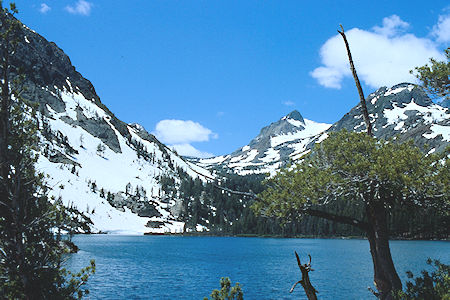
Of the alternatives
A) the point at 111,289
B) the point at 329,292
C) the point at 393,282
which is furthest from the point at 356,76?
the point at 111,289

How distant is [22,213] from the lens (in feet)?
44.2

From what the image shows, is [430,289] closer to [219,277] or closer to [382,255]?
[382,255]

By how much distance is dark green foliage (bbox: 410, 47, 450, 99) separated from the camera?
1400 cm

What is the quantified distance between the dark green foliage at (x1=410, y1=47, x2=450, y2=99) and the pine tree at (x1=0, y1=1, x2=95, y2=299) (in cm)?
1488

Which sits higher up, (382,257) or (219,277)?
(382,257)

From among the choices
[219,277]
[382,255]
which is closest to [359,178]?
[382,255]

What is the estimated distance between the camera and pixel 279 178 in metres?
14.4

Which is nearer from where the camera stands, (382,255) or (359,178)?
(359,178)

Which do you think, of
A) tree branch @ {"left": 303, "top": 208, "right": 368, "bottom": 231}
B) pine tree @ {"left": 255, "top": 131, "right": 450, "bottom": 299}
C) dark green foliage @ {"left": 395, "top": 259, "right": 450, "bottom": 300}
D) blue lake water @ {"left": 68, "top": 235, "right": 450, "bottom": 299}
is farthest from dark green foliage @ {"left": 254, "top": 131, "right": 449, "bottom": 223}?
blue lake water @ {"left": 68, "top": 235, "right": 450, "bottom": 299}

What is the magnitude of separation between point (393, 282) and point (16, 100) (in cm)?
1583

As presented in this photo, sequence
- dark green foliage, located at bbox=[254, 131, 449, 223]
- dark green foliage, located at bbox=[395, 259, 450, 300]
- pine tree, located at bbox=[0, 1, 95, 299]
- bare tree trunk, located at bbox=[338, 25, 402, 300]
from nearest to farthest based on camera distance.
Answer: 1. dark green foliage, located at bbox=[395, 259, 450, 300]
2. dark green foliage, located at bbox=[254, 131, 449, 223]
3. pine tree, located at bbox=[0, 1, 95, 299]
4. bare tree trunk, located at bbox=[338, 25, 402, 300]

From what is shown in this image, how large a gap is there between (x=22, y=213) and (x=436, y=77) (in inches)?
654

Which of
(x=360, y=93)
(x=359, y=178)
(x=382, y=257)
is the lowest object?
(x=382, y=257)

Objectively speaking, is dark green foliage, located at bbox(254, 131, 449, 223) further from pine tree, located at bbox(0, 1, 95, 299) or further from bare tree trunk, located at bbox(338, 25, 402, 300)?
pine tree, located at bbox(0, 1, 95, 299)
